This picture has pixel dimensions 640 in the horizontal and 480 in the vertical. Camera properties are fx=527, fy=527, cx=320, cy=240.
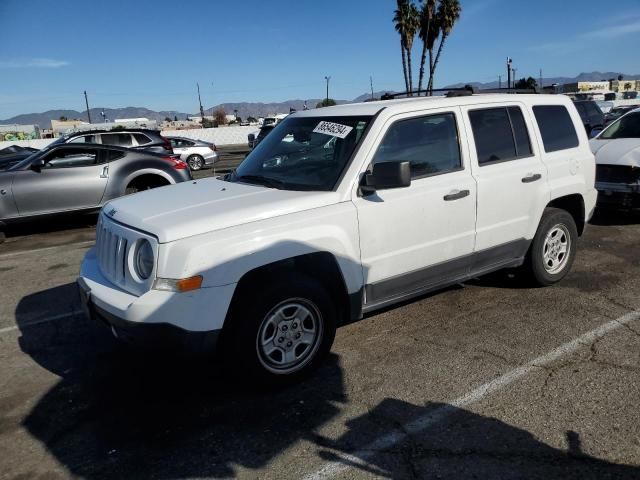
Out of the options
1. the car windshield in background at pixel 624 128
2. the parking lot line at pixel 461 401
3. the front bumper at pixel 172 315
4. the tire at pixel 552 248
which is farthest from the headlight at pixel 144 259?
the car windshield in background at pixel 624 128

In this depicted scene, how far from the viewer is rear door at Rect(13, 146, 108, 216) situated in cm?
870

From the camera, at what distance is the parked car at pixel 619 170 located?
7.48 meters

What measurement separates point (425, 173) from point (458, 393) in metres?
1.64

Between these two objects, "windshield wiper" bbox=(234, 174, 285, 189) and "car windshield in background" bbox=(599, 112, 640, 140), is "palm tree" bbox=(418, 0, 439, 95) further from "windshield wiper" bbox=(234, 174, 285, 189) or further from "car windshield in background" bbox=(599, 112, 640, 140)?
"windshield wiper" bbox=(234, 174, 285, 189)

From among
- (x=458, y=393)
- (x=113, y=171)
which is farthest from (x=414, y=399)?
(x=113, y=171)

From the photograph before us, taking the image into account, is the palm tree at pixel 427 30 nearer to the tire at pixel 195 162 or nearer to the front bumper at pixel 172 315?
the tire at pixel 195 162

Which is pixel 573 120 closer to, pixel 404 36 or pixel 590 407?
pixel 590 407

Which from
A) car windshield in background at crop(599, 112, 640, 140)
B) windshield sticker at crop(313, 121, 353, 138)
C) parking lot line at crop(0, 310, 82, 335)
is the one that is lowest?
parking lot line at crop(0, 310, 82, 335)

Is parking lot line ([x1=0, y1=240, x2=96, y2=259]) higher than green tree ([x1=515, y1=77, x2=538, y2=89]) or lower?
lower

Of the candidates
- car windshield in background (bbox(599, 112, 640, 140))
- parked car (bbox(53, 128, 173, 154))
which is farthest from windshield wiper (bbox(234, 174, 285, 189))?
parked car (bbox(53, 128, 173, 154))

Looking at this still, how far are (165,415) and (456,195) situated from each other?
263cm

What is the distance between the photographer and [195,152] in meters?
22.3

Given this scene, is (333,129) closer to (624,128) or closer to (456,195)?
(456,195)

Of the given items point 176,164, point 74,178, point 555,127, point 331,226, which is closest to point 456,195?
point 331,226
